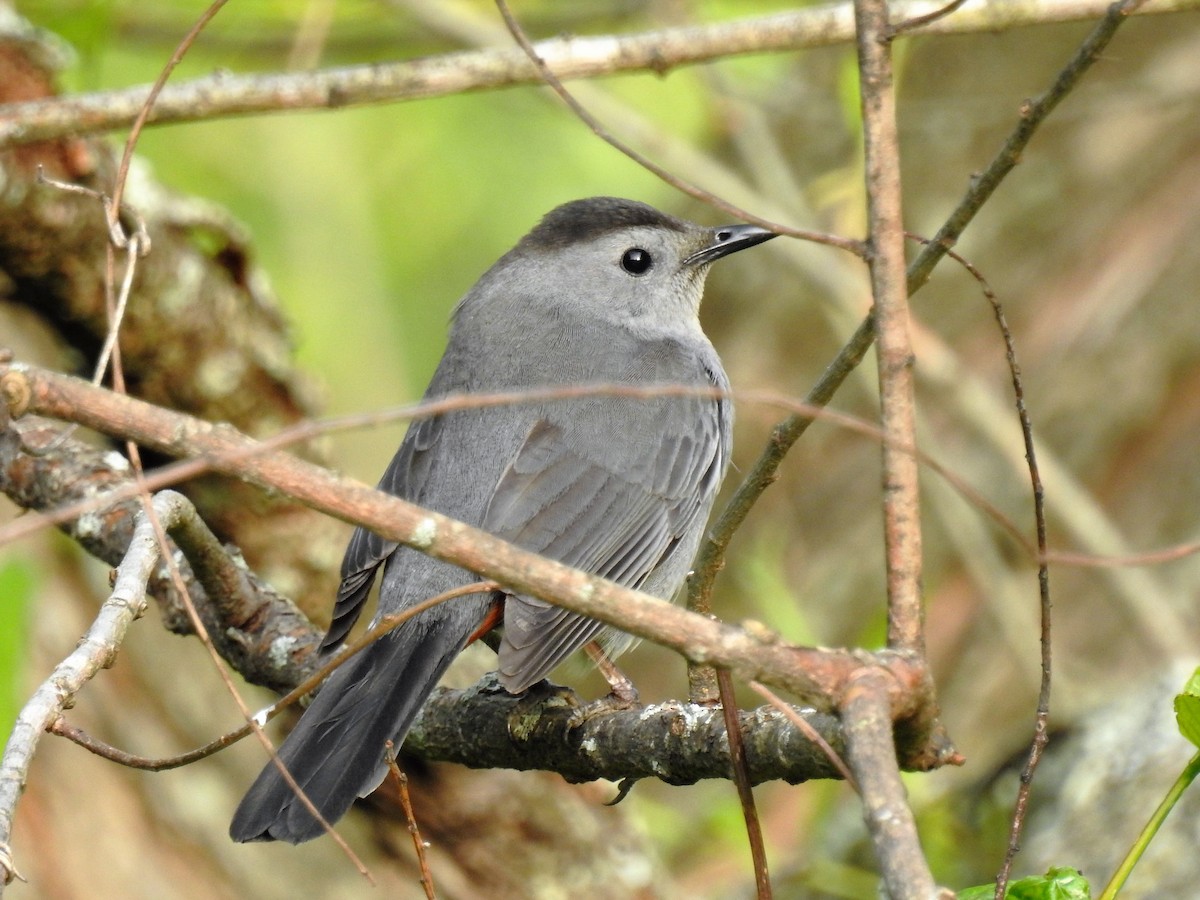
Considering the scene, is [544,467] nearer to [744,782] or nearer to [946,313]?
[744,782]

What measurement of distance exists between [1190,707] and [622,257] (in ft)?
9.21

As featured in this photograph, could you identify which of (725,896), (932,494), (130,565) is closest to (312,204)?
(932,494)

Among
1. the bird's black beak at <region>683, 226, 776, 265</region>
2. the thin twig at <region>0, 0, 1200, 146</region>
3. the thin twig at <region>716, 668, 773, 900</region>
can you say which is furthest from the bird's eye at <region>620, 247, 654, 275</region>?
the thin twig at <region>716, 668, 773, 900</region>

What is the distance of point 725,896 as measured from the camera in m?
4.91

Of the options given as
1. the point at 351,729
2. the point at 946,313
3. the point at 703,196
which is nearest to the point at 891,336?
the point at 703,196

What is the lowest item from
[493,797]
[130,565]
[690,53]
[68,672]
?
[68,672]

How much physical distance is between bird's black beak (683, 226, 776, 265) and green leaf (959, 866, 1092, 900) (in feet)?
8.53

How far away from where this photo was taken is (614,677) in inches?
126

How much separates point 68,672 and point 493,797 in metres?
2.28

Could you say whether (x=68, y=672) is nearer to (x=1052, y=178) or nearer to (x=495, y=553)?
(x=495, y=553)

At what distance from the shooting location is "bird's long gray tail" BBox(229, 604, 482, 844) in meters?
2.52

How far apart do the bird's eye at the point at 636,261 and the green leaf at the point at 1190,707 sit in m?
2.76

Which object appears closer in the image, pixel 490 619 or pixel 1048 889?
pixel 1048 889

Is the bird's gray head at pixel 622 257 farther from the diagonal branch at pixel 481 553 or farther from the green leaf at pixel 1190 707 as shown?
the diagonal branch at pixel 481 553
